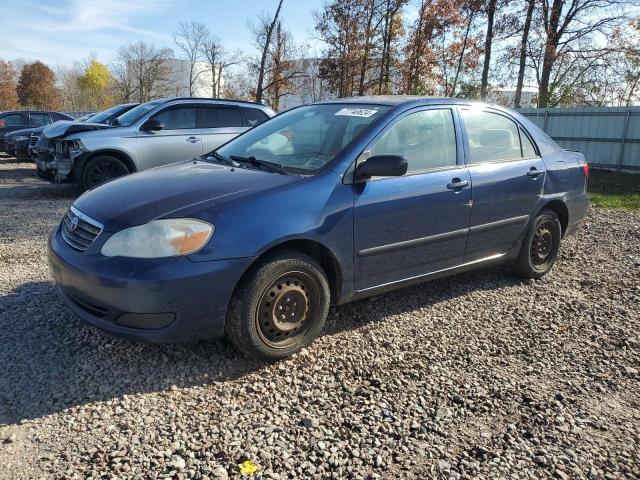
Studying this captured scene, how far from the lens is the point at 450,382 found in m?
3.09

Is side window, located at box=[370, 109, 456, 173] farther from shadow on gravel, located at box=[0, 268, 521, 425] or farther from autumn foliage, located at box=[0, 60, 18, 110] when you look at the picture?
autumn foliage, located at box=[0, 60, 18, 110]

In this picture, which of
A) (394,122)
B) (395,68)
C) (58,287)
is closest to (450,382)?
(394,122)

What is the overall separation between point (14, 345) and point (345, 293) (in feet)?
7.17

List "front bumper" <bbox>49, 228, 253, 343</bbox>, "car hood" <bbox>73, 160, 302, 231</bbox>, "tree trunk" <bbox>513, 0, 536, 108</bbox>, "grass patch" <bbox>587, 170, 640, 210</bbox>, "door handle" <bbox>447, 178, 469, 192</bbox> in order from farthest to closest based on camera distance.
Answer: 1. "tree trunk" <bbox>513, 0, 536, 108</bbox>
2. "grass patch" <bbox>587, 170, 640, 210</bbox>
3. "door handle" <bbox>447, 178, 469, 192</bbox>
4. "car hood" <bbox>73, 160, 302, 231</bbox>
5. "front bumper" <bbox>49, 228, 253, 343</bbox>

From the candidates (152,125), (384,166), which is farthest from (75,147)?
(384,166)

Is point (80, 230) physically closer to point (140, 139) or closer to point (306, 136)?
point (306, 136)

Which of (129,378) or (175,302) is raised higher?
(175,302)

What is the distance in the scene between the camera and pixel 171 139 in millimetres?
8883

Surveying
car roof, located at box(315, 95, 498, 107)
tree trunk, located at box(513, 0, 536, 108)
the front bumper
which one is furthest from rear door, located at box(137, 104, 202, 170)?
tree trunk, located at box(513, 0, 536, 108)

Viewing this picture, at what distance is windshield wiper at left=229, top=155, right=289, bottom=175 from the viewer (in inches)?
139

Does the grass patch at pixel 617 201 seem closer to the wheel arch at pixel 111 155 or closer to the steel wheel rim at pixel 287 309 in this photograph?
the steel wheel rim at pixel 287 309

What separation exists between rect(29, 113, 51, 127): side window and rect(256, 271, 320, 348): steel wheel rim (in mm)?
17199

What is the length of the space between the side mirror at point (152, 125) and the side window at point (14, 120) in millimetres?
10806

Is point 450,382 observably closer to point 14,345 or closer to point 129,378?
point 129,378
